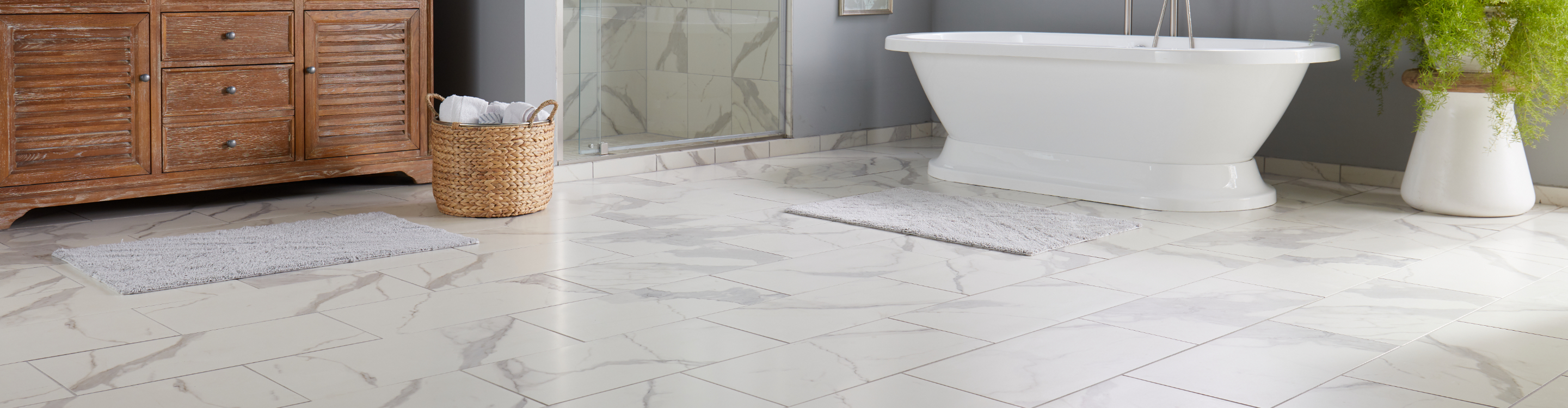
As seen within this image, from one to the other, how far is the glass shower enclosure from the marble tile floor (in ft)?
3.07

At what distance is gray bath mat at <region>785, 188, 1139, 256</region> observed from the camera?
3197mm

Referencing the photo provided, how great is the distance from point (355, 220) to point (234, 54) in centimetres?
61

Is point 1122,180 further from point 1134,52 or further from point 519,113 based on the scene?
point 519,113

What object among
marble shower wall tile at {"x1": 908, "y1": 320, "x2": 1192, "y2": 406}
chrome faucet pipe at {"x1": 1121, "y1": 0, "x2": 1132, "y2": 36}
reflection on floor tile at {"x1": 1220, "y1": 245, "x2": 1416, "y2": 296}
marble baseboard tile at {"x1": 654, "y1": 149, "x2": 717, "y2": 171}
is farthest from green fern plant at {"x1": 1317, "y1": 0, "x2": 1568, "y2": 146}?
marble baseboard tile at {"x1": 654, "y1": 149, "x2": 717, "y2": 171}

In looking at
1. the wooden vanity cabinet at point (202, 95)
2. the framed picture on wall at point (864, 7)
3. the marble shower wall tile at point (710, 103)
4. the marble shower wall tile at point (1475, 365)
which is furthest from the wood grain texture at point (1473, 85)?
the wooden vanity cabinet at point (202, 95)

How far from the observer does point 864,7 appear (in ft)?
17.0

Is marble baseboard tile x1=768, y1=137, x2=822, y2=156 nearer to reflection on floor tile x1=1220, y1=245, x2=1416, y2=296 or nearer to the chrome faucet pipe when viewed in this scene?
the chrome faucet pipe

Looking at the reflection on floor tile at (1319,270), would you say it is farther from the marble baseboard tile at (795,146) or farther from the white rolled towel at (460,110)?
the marble baseboard tile at (795,146)

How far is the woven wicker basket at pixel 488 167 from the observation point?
3426mm

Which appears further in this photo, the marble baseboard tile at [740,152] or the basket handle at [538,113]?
the marble baseboard tile at [740,152]

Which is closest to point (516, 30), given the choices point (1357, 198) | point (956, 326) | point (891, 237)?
point (891, 237)

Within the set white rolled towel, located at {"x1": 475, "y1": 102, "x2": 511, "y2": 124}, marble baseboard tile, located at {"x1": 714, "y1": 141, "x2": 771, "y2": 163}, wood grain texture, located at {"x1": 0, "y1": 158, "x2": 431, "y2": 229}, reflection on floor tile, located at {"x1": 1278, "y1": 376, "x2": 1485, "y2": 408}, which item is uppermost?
white rolled towel, located at {"x1": 475, "y1": 102, "x2": 511, "y2": 124}

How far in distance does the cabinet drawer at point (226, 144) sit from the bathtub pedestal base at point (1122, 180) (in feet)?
6.96

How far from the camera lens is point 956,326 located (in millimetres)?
2342
